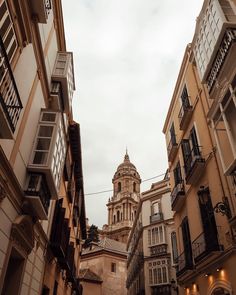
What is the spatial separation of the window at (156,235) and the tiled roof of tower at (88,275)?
14.6m

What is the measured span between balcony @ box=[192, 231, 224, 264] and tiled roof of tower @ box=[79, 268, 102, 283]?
29730 millimetres

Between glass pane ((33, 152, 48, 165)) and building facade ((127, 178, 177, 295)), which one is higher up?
building facade ((127, 178, 177, 295))

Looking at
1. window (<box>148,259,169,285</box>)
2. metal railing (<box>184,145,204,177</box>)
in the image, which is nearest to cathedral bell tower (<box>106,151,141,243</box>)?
window (<box>148,259,169,285</box>)

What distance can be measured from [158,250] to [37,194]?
20.8 m

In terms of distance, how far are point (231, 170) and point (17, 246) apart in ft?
21.2

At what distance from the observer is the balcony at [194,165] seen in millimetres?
11805

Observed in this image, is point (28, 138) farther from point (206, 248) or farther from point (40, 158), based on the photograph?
point (206, 248)

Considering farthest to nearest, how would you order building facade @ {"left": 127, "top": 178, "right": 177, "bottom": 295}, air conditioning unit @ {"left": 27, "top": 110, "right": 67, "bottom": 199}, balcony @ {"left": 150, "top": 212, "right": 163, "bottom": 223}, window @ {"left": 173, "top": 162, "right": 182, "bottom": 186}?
balcony @ {"left": 150, "top": 212, "right": 163, "bottom": 223}
building facade @ {"left": 127, "top": 178, "right": 177, "bottom": 295}
window @ {"left": 173, "top": 162, "right": 182, "bottom": 186}
air conditioning unit @ {"left": 27, "top": 110, "right": 67, "bottom": 199}

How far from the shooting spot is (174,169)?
1655 centimetres

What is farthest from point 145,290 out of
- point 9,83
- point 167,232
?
point 9,83

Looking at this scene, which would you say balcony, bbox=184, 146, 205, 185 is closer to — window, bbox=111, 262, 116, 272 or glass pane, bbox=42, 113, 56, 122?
glass pane, bbox=42, 113, 56, 122

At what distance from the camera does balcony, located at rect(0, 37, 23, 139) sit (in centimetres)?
549

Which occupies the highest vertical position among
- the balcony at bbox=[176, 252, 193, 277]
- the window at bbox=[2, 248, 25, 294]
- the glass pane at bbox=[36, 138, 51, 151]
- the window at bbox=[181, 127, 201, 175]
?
the window at bbox=[181, 127, 201, 175]

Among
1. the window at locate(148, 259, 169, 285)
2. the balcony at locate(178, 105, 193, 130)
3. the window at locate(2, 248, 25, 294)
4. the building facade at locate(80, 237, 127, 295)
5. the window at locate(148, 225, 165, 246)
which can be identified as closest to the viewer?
the window at locate(2, 248, 25, 294)
